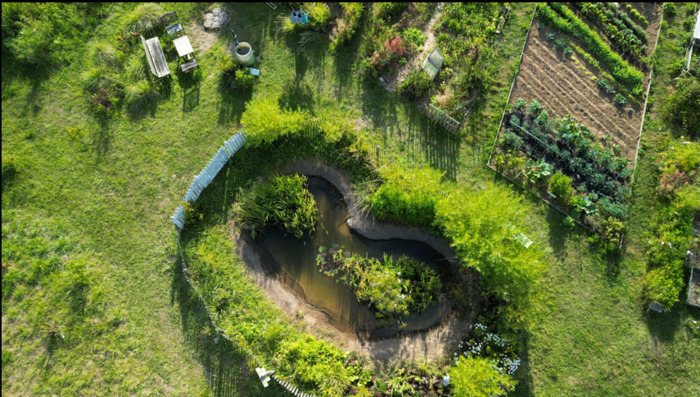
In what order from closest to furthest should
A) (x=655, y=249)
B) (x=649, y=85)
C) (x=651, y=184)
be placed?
(x=655, y=249) → (x=651, y=184) → (x=649, y=85)

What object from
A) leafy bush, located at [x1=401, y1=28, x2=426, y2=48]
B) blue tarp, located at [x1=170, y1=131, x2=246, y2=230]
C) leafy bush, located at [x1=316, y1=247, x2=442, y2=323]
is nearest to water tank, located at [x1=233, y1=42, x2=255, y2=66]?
blue tarp, located at [x1=170, y1=131, x2=246, y2=230]

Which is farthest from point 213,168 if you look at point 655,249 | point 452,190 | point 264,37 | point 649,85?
point 649,85

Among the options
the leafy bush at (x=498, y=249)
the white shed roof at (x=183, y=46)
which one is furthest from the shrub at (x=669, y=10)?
the white shed roof at (x=183, y=46)

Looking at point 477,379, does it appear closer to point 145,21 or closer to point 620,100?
point 620,100

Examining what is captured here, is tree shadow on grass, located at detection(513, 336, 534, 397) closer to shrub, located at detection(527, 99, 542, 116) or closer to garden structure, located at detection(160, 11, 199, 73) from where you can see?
shrub, located at detection(527, 99, 542, 116)

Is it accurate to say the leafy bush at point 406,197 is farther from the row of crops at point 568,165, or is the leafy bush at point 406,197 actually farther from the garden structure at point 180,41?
the garden structure at point 180,41

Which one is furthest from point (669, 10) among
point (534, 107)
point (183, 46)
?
point (183, 46)

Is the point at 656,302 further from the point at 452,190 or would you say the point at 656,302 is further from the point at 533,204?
the point at 452,190
